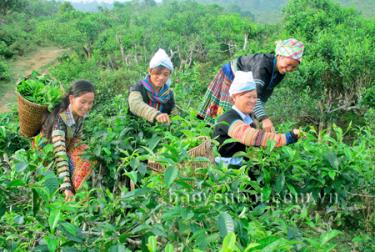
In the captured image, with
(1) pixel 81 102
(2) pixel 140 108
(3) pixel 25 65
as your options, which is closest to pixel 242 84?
(2) pixel 140 108

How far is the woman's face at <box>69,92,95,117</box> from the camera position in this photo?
3.06 metres

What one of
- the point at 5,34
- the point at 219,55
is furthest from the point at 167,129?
the point at 5,34

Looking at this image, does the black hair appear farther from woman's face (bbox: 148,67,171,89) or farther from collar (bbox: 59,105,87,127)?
woman's face (bbox: 148,67,171,89)

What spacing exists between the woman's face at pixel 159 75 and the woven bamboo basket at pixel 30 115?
31.2 inches

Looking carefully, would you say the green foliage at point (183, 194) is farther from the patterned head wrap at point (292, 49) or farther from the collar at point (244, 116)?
the patterned head wrap at point (292, 49)

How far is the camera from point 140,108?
3.19 metres

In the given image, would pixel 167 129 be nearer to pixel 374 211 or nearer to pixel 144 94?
pixel 144 94

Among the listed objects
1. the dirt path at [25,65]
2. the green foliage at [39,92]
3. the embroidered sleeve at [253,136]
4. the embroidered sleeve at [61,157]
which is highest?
the embroidered sleeve at [253,136]

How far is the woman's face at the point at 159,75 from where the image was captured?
10.9ft

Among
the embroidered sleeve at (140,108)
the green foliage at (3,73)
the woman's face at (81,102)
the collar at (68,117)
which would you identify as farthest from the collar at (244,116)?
the green foliage at (3,73)

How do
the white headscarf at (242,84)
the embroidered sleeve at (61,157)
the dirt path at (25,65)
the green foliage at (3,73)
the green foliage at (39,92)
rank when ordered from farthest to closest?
the green foliage at (3,73), the dirt path at (25,65), the green foliage at (39,92), the embroidered sleeve at (61,157), the white headscarf at (242,84)

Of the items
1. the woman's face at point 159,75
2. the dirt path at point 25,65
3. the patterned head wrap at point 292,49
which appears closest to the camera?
the patterned head wrap at point 292,49

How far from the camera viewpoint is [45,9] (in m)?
36.7

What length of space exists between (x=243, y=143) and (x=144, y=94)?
1.09 metres
